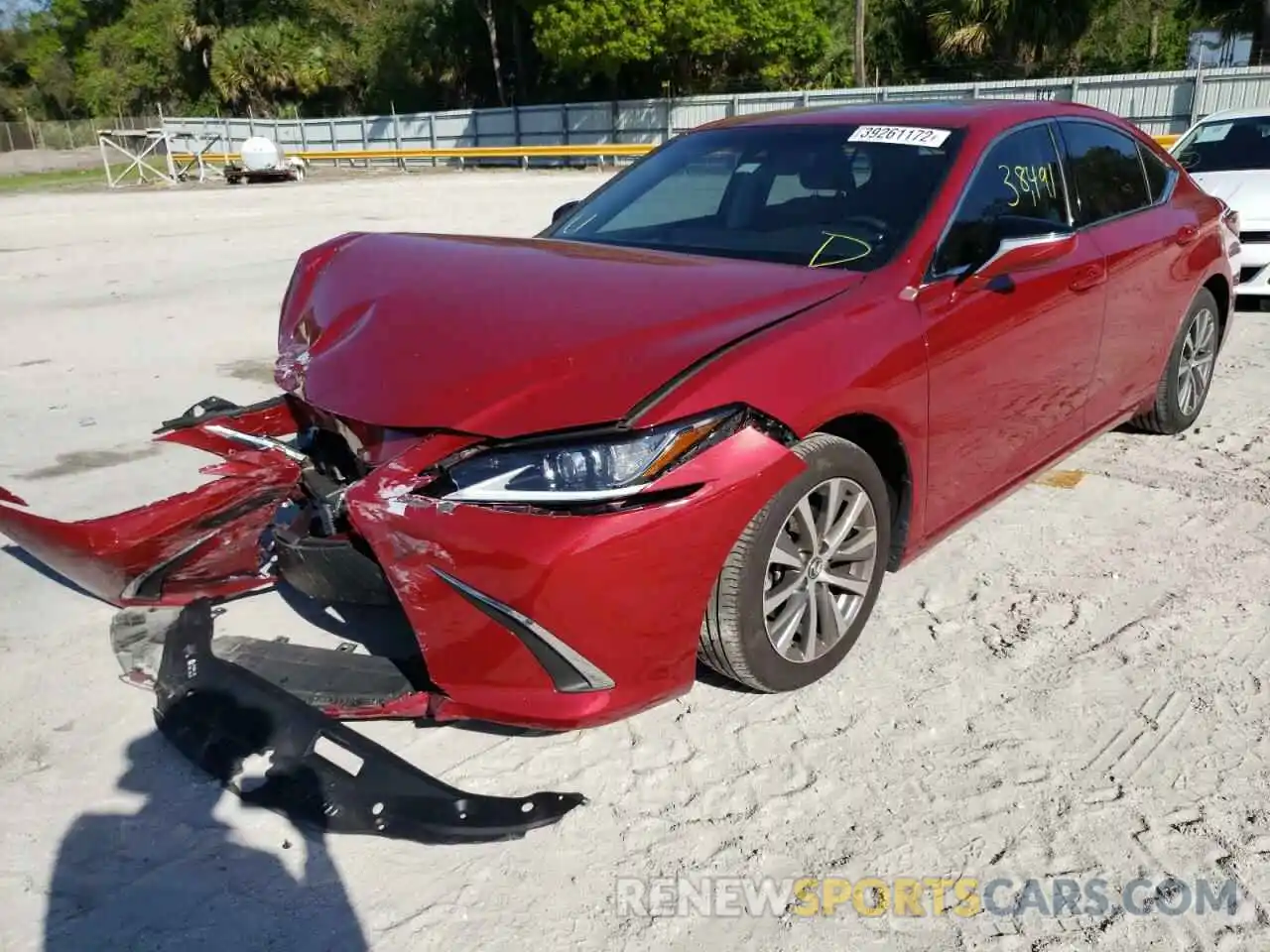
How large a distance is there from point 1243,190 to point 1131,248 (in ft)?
15.6

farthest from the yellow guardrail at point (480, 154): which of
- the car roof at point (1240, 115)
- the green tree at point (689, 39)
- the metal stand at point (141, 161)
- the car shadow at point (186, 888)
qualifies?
the car shadow at point (186, 888)

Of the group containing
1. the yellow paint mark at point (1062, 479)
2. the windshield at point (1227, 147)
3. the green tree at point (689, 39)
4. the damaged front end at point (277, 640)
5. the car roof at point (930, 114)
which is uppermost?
the green tree at point (689, 39)

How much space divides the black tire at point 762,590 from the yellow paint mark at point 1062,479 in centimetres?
198

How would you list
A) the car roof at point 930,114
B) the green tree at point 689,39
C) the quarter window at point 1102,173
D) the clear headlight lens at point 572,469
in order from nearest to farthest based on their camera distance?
the clear headlight lens at point 572,469, the car roof at point 930,114, the quarter window at point 1102,173, the green tree at point 689,39

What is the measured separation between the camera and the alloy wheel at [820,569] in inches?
114

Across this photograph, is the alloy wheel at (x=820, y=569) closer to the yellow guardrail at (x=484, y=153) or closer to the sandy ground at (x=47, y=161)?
the yellow guardrail at (x=484, y=153)

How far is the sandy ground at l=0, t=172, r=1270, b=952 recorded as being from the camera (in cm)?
229

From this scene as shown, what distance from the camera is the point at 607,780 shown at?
2750mm

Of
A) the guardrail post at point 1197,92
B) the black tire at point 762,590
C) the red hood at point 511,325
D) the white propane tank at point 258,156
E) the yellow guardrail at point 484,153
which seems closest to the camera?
the red hood at point 511,325

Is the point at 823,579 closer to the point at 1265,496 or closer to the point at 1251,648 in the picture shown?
the point at 1251,648

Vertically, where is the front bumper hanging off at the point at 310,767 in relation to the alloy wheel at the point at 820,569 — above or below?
below

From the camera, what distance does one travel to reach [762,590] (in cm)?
279

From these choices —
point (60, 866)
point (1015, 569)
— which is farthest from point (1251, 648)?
point (60, 866)

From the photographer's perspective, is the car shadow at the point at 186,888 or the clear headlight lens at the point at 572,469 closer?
the car shadow at the point at 186,888
